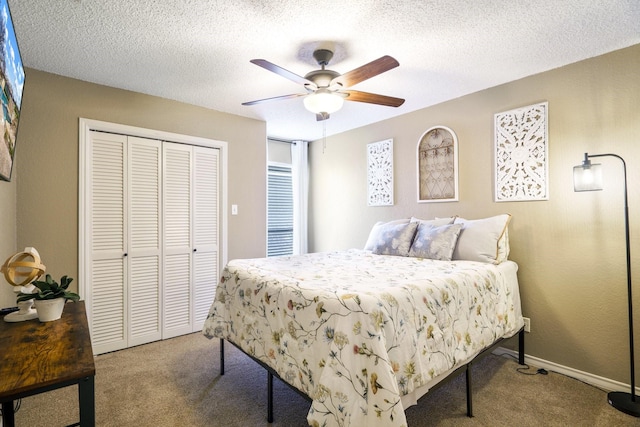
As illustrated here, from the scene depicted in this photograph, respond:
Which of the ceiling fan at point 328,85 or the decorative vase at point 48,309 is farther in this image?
the ceiling fan at point 328,85

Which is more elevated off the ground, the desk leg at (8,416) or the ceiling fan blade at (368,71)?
the ceiling fan blade at (368,71)

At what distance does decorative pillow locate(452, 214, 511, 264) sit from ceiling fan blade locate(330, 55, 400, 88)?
61.0 inches

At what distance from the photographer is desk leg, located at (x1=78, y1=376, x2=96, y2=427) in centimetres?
98

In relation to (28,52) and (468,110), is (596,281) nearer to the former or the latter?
(468,110)

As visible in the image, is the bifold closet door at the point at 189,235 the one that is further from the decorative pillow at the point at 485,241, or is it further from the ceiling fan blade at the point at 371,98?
the decorative pillow at the point at 485,241

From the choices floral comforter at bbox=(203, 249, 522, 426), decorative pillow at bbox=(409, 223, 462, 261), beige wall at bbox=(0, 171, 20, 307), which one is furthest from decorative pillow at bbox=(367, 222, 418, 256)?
beige wall at bbox=(0, 171, 20, 307)

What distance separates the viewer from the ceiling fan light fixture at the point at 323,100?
2127mm

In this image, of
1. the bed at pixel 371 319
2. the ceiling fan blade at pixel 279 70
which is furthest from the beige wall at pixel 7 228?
the ceiling fan blade at pixel 279 70

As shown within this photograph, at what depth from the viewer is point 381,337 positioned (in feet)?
4.44

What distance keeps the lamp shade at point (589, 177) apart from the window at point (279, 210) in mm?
3697

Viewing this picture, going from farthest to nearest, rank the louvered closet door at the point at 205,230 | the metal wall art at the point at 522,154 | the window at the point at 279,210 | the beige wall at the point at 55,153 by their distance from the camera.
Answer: the window at the point at 279,210, the louvered closet door at the point at 205,230, the metal wall art at the point at 522,154, the beige wall at the point at 55,153

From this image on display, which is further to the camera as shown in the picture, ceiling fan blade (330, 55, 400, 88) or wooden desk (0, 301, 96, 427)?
ceiling fan blade (330, 55, 400, 88)

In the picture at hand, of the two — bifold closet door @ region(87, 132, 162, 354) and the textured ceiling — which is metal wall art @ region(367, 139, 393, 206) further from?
bifold closet door @ region(87, 132, 162, 354)

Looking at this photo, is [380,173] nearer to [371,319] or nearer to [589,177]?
[589,177]
